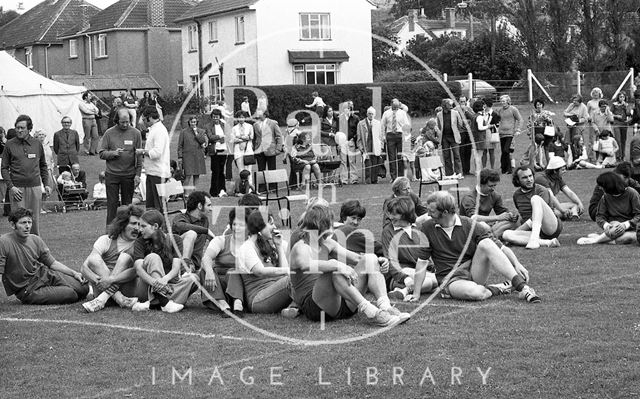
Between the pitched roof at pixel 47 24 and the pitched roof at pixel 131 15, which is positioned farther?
the pitched roof at pixel 47 24

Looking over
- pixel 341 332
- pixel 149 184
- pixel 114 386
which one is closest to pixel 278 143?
pixel 149 184

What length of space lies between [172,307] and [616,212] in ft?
19.2

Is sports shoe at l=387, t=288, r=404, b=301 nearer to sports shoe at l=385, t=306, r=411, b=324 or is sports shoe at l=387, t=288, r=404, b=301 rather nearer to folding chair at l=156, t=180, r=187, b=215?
sports shoe at l=385, t=306, r=411, b=324

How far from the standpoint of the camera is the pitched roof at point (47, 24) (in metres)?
66.6

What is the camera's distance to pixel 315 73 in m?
51.4

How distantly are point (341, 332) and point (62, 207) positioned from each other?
13.1 meters

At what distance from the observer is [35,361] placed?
8164mm

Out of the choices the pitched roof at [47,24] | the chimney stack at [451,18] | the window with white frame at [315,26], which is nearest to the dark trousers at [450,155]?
the window with white frame at [315,26]

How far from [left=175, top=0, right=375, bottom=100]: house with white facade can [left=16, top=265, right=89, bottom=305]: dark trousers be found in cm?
3742

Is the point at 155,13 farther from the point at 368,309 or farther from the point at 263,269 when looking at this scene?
the point at 368,309

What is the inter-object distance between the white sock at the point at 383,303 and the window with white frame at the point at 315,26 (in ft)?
137

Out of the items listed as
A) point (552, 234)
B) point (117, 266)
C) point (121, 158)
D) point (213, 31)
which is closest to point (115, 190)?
point (121, 158)

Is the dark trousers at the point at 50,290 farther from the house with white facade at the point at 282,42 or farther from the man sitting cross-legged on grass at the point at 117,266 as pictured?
the house with white facade at the point at 282,42

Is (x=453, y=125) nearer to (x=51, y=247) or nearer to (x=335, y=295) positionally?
(x=51, y=247)
